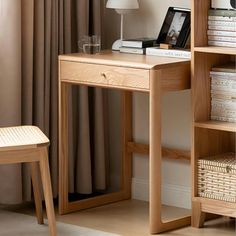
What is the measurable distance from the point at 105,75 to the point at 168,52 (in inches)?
12.4

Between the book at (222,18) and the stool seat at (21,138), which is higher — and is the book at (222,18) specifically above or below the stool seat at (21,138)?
above

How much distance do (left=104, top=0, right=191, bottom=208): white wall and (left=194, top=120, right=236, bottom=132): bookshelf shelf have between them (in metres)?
0.35

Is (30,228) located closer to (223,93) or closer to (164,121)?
(164,121)

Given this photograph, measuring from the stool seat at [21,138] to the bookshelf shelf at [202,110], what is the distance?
2.28 feet

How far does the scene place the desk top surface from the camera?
141 inches

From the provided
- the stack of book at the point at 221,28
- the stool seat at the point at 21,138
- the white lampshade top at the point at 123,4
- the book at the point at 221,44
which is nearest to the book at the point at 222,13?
the stack of book at the point at 221,28

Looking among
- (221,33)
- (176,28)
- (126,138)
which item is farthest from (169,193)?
(221,33)

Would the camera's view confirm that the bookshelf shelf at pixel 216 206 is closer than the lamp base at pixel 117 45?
Yes

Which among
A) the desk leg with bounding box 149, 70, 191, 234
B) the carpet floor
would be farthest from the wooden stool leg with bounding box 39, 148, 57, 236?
the desk leg with bounding box 149, 70, 191, 234

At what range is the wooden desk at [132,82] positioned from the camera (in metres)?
3.58

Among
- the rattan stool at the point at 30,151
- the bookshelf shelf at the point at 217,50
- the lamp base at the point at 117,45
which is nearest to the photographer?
the rattan stool at the point at 30,151

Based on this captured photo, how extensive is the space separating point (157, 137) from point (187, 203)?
0.64m

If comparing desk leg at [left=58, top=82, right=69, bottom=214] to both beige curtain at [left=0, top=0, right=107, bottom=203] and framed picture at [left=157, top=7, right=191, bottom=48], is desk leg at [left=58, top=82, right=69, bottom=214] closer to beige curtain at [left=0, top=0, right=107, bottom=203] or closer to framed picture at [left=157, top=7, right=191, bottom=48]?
beige curtain at [left=0, top=0, right=107, bottom=203]

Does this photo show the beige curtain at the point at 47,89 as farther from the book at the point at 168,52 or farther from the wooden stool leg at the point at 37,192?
the book at the point at 168,52
